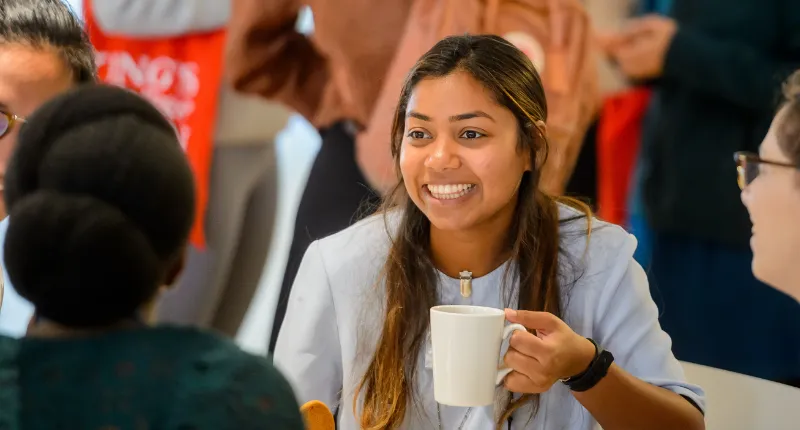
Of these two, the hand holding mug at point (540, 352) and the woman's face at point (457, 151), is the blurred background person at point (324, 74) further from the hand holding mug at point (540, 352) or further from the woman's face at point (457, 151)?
the hand holding mug at point (540, 352)

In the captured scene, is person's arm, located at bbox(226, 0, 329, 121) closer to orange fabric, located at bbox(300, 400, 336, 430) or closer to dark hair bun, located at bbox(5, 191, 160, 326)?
orange fabric, located at bbox(300, 400, 336, 430)

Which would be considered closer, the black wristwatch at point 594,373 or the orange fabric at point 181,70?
the black wristwatch at point 594,373

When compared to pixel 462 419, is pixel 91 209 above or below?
above

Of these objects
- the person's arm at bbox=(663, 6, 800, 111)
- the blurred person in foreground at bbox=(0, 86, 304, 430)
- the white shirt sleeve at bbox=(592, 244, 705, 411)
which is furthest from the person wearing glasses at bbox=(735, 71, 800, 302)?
the person's arm at bbox=(663, 6, 800, 111)

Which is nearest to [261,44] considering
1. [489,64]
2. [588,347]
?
[489,64]

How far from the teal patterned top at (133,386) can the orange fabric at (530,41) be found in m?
Answer: 1.09

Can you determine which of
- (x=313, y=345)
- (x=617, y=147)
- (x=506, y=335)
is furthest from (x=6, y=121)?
(x=617, y=147)

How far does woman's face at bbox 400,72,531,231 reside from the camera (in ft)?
4.09

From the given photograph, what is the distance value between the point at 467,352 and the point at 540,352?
9 centimetres

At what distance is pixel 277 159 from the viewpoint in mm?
2646

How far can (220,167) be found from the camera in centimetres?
252

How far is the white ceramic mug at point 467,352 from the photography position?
1.03 meters

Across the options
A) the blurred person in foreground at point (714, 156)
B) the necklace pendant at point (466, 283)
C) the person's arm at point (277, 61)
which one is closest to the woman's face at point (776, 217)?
the necklace pendant at point (466, 283)

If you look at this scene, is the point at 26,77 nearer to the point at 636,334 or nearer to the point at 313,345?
the point at 313,345
